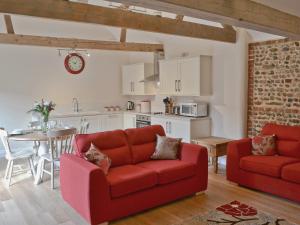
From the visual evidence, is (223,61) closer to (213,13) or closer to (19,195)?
(213,13)

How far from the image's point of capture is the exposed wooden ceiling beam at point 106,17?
3.42 meters

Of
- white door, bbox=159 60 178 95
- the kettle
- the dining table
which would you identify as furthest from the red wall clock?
the dining table

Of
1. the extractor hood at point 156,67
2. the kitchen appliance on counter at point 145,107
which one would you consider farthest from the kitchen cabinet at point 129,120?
the extractor hood at point 156,67

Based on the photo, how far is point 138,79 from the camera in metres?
7.40

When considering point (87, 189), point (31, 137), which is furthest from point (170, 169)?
point (31, 137)

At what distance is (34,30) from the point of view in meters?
6.80

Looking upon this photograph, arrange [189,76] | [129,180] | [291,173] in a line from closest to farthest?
1. [129,180]
2. [291,173]
3. [189,76]

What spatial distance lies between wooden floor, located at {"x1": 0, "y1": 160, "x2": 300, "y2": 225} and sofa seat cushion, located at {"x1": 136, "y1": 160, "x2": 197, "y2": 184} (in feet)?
1.18

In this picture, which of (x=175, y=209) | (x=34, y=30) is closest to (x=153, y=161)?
(x=175, y=209)

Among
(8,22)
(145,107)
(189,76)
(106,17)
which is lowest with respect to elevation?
(145,107)

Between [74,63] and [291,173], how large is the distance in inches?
220

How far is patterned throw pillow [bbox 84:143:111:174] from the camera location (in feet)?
11.5

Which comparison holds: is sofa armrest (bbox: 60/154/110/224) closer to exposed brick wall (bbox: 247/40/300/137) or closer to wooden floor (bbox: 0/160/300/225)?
wooden floor (bbox: 0/160/300/225)

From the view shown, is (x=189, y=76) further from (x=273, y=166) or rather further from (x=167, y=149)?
(x=273, y=166)
